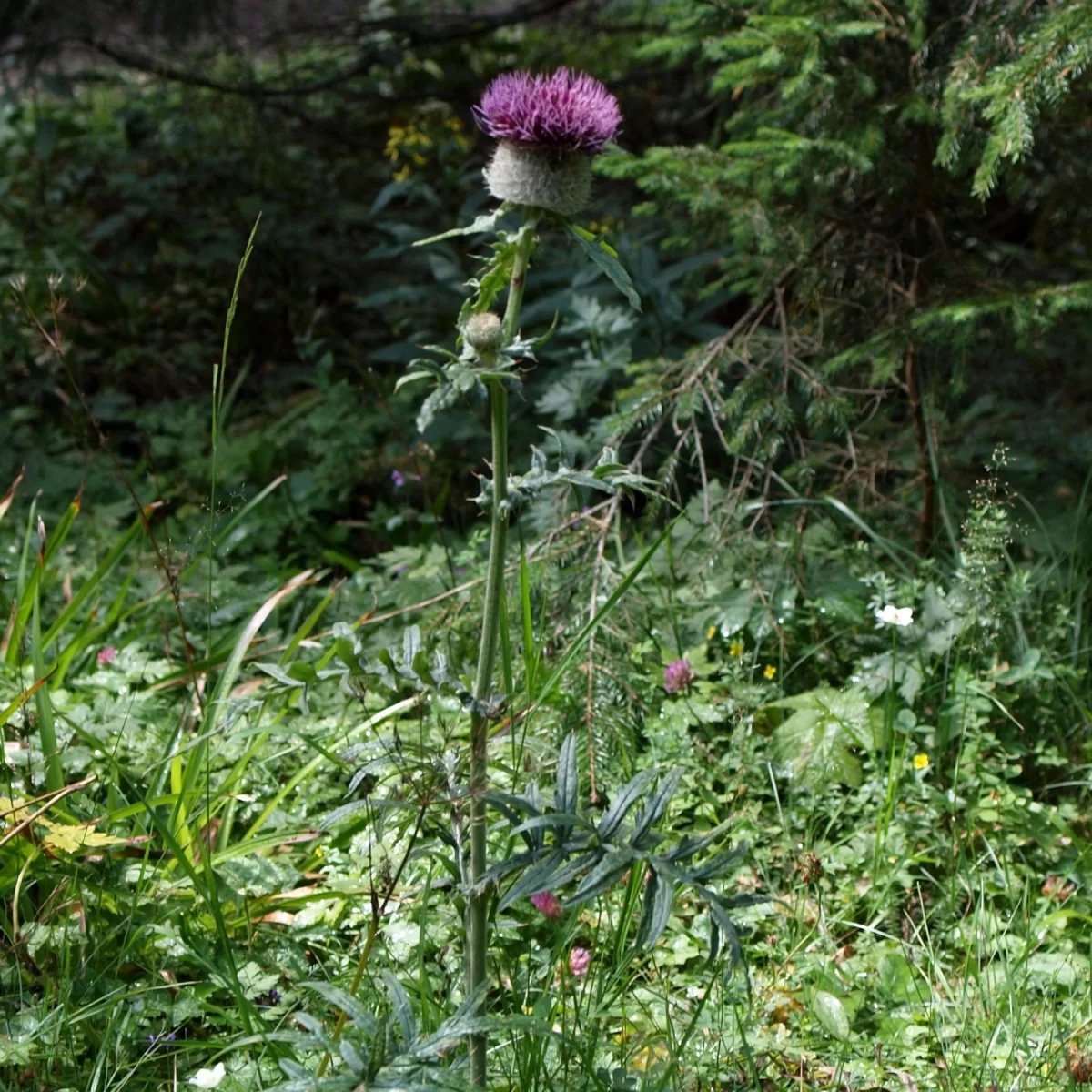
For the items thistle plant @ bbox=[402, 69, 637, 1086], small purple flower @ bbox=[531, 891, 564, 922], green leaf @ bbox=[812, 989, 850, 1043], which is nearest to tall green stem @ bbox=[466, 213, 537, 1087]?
thistle plant @ bbox=[402, 69, 637, 1086]

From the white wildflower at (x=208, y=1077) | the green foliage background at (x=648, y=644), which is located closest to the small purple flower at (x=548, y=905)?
the green foliage background at (x=648, y=644)

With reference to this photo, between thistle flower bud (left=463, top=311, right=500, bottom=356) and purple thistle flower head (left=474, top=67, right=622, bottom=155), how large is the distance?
8.9 inches

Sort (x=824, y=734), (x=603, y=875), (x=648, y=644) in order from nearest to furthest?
(x=603, y=875)
(x=824, y=734)
(x=648, y=644)

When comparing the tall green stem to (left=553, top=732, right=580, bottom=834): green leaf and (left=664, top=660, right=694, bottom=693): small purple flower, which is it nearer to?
(left=553, top=732, right=580, bottom=834): green leaf

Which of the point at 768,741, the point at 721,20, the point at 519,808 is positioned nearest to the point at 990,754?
the point at 768,741

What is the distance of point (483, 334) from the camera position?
1352 millimetres

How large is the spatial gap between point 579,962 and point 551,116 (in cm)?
130

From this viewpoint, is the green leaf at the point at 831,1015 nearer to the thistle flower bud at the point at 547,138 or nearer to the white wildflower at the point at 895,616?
the white wildflower at the point at 895,616

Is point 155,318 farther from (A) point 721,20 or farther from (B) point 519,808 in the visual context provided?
(B) point 519,808

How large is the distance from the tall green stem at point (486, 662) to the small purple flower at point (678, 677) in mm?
1092

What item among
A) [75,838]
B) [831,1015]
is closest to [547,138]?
[75,838]

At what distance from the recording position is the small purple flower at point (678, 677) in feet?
8.13

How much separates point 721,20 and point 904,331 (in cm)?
100

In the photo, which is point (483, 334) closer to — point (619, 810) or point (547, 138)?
point (547, 138)
